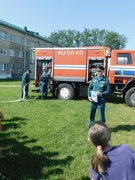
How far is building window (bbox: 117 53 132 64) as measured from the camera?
13.1m

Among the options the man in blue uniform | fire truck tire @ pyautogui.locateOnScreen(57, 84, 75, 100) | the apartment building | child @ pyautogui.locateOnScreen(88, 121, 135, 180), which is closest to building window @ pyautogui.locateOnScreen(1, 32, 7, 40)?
the apartment building

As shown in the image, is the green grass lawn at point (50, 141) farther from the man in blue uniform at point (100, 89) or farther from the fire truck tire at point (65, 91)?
the fire truck tire at point (65, 91)

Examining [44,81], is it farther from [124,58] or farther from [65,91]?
[124,58]

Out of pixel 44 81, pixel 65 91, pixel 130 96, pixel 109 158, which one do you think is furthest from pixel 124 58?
pixel 109 158

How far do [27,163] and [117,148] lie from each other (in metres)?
2.98

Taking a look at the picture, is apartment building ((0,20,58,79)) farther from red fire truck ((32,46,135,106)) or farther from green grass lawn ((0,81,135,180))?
green grass lawn ((0,81,135,180))

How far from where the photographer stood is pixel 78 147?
610cm

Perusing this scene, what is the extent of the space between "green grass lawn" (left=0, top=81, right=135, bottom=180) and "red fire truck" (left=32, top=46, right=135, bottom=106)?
277 centimetres

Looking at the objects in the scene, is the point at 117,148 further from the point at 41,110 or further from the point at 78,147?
the point at 41,110

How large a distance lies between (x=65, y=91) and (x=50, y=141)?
8355 millimetres

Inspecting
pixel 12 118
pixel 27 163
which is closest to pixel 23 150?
pixel 27 163

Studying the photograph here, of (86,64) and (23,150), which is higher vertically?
(86,64)

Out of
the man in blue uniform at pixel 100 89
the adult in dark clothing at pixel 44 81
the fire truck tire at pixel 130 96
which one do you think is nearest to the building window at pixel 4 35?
the adult in dark clothing at pixel 44 81

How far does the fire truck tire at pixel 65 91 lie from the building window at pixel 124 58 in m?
3.15
